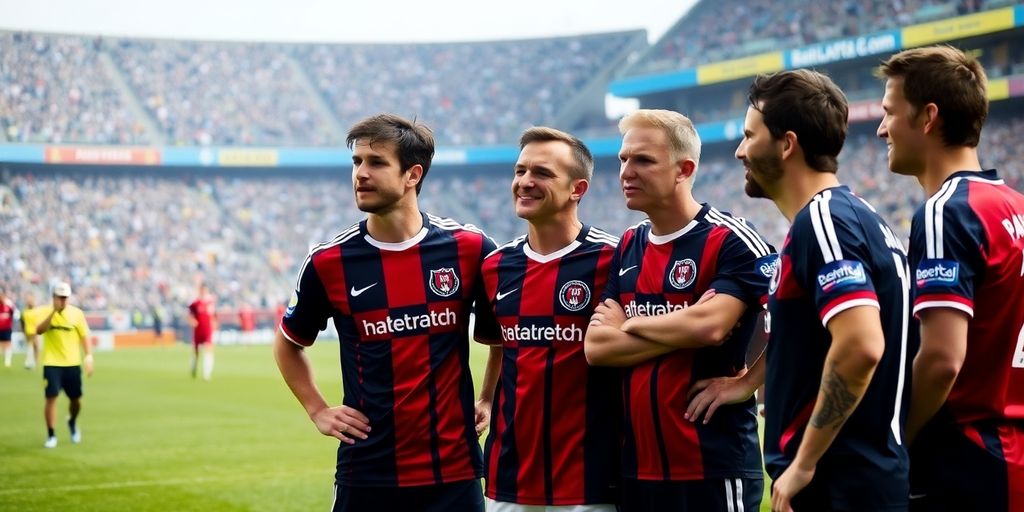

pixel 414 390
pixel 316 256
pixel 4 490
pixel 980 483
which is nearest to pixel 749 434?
pixel 980 483

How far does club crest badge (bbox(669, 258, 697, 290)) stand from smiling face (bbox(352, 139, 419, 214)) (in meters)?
1.48

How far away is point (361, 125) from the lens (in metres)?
5.25

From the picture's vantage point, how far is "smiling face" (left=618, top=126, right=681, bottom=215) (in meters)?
4.40

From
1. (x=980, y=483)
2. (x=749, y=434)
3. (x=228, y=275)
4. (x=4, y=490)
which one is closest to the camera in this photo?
(x=980, y=483)

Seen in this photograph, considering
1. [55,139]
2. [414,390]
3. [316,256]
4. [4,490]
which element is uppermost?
[55,139]

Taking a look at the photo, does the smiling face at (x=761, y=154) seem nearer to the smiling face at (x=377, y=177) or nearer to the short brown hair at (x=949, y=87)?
the short brown hair at (x=949, y=87)

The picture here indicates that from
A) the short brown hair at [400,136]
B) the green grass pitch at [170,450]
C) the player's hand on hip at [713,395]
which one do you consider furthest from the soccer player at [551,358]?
the green grass pitch at [170,450]

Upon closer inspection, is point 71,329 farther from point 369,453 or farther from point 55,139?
point 55,139

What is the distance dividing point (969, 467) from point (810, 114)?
1263mm

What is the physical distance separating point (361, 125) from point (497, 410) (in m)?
1.50

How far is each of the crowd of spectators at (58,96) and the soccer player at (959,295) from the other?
48.7 m

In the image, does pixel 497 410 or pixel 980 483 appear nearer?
pixel 980 483

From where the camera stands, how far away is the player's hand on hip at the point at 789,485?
3285mm

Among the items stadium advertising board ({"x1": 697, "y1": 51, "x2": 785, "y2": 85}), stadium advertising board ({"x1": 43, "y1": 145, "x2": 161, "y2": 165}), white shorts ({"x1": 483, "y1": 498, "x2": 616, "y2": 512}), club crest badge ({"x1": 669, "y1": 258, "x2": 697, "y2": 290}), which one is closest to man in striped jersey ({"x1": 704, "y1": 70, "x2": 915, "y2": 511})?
club crest badge ({"x1": 669, "y1": 258, "x2": 697, "y2": 290})
